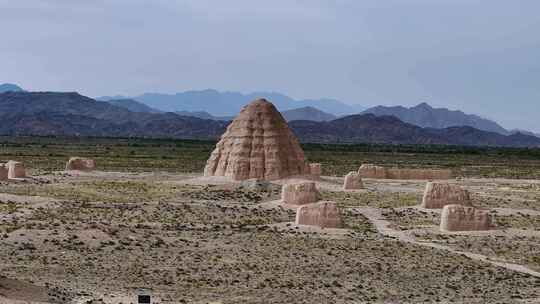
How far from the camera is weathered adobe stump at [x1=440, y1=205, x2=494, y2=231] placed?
32.8m

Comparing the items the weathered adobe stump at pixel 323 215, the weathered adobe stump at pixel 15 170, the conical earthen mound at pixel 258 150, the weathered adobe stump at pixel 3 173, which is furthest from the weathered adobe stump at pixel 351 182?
the weathered adobe stump at pixel 3 173

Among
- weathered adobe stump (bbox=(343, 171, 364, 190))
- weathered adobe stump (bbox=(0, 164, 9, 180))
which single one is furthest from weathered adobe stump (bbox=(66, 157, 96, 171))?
weathered adobe stump (bbox=(343, 171, 364, 190))

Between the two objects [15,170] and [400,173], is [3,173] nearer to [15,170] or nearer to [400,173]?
[15,170]

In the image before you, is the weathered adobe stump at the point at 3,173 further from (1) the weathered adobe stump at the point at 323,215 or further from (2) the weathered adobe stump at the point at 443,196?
(2) the weathered adobe stump at the point at 443,196

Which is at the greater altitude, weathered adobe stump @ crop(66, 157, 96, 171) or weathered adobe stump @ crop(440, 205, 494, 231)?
weathered adobe stump @ crop(66, 157, 96, 171)

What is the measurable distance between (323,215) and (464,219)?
19.6 feet

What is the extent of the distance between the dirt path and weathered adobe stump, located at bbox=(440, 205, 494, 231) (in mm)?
1885

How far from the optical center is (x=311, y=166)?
62.8 m

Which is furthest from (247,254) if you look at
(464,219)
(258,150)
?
(258,150)

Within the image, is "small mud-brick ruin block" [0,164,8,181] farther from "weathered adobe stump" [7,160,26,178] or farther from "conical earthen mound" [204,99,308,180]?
"conical earthen mound" [204,99,308,180]

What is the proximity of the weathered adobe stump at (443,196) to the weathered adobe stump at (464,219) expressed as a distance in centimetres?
668

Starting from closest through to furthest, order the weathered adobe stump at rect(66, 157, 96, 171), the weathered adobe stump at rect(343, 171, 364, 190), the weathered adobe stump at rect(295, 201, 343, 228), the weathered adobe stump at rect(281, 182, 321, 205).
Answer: the weathered adobe stump at rect(295, 201, 343, 228)
the weathered adobe stump at rect(281, 182, 321, 205)
the weathered adobe stump at rect(343, 171, 364, 190)
the weathered adobe stump at rect(66, 157, 96, 171)

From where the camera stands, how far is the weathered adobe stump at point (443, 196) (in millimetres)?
39781

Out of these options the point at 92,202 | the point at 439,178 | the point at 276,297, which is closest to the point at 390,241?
the point at 276,297
